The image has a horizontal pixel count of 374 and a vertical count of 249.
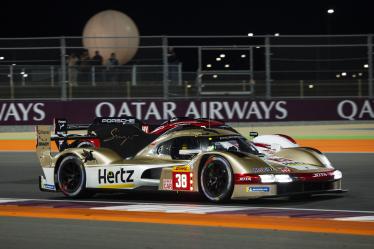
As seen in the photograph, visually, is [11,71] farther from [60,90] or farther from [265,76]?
[265,76]

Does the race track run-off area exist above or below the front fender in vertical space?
below

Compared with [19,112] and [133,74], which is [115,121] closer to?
[133,74]

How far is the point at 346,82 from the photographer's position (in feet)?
76.8

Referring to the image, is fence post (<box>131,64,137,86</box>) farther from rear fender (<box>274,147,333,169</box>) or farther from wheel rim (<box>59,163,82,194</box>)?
rear fender (<box>274,147,333,169</box>)

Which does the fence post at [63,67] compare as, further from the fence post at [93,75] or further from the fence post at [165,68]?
the fence post at [165,68]

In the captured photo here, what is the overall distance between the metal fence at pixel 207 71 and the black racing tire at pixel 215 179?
1382 centimetres

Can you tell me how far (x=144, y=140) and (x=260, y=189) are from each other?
2.16 metres

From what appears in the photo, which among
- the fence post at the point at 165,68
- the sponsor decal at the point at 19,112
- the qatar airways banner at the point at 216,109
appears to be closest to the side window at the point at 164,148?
the qatar airways banner at the point at 216,109

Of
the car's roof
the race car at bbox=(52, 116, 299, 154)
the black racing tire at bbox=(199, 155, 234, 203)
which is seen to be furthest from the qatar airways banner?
the black racing tire at bbox=(199, 155, 234, 203)

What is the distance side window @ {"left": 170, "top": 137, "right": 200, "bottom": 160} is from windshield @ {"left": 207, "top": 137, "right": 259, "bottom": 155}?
0.19 metres

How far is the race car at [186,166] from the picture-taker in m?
9.52

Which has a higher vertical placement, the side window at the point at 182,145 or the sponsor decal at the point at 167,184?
the side window at the point at 182,145

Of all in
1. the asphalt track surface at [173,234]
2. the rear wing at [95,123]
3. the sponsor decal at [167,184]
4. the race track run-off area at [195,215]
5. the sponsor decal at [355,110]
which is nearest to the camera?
the asphalt track surface at [173,234]

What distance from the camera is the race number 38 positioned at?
9922 millimetres
